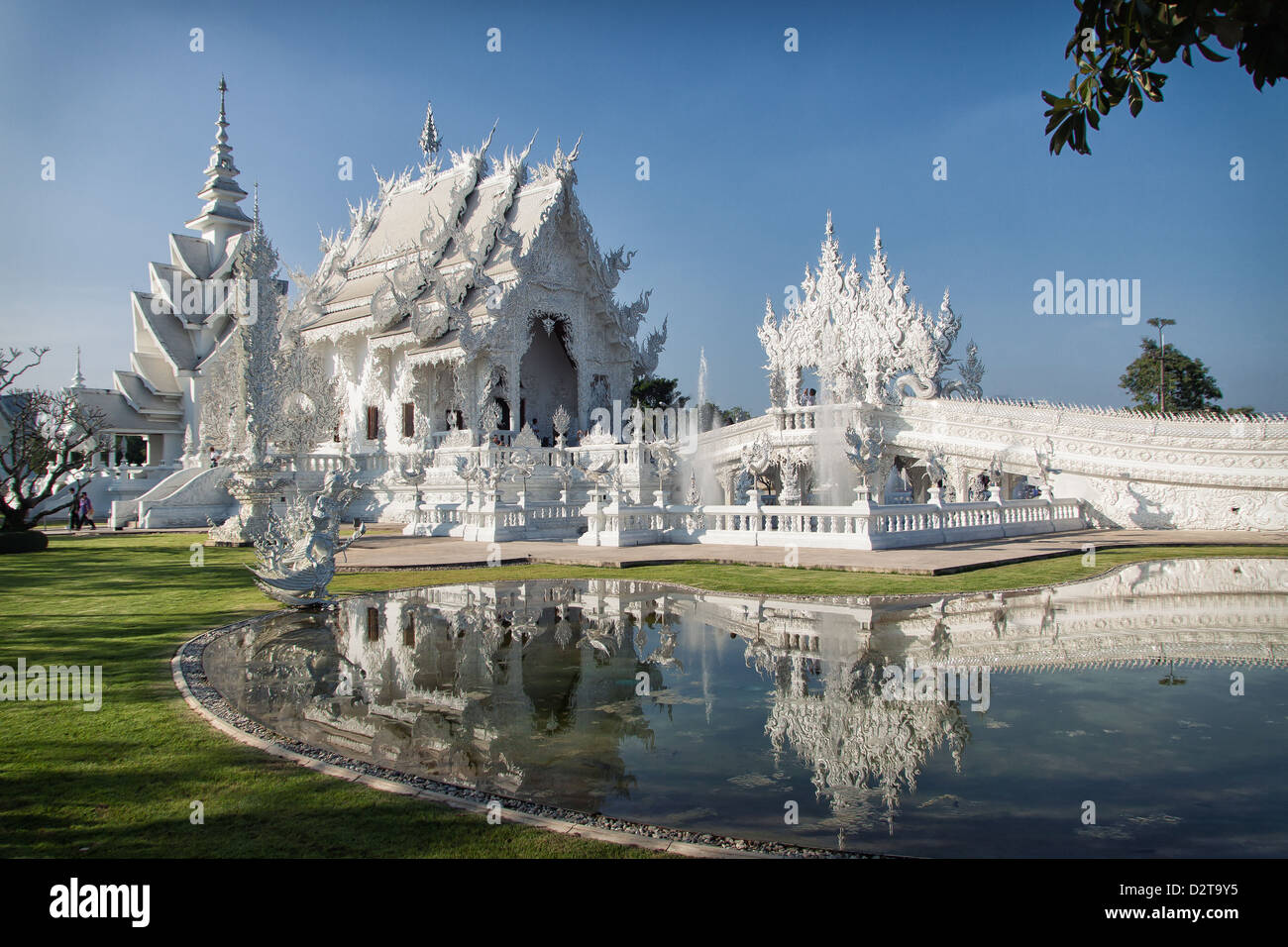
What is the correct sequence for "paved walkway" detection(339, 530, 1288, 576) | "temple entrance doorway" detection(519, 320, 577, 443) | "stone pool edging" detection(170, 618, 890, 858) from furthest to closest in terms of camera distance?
"temple entrance doorway" detection(519, 320, 577, 443) → "paved walkway" detection(339, 530, 1288, 576) → "stone pool edging" detection(170, 618, 890, 858)

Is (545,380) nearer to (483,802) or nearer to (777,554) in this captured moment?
(777,554)

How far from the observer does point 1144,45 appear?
3.46m

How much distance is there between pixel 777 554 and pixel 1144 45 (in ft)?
36.9

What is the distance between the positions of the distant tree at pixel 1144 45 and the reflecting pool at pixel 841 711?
9.63ft

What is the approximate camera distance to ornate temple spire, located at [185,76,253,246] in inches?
1826

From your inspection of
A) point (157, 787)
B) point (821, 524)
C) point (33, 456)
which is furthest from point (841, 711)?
point (33, 456)

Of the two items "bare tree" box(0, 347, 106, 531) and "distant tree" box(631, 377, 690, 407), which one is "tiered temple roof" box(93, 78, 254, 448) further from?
"distant tree" box(631, 377, 690, 407)

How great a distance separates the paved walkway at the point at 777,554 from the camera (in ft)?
42.0

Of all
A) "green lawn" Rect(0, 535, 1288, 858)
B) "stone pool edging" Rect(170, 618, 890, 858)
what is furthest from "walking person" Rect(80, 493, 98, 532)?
"stone pool edging" Rect(170, 618, 890, 858)

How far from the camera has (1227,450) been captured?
1897 cm

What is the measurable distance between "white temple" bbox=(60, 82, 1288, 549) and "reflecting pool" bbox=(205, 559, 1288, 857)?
6.38 meters

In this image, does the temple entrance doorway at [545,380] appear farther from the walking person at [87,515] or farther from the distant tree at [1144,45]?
the distant tree at [1144,45]
